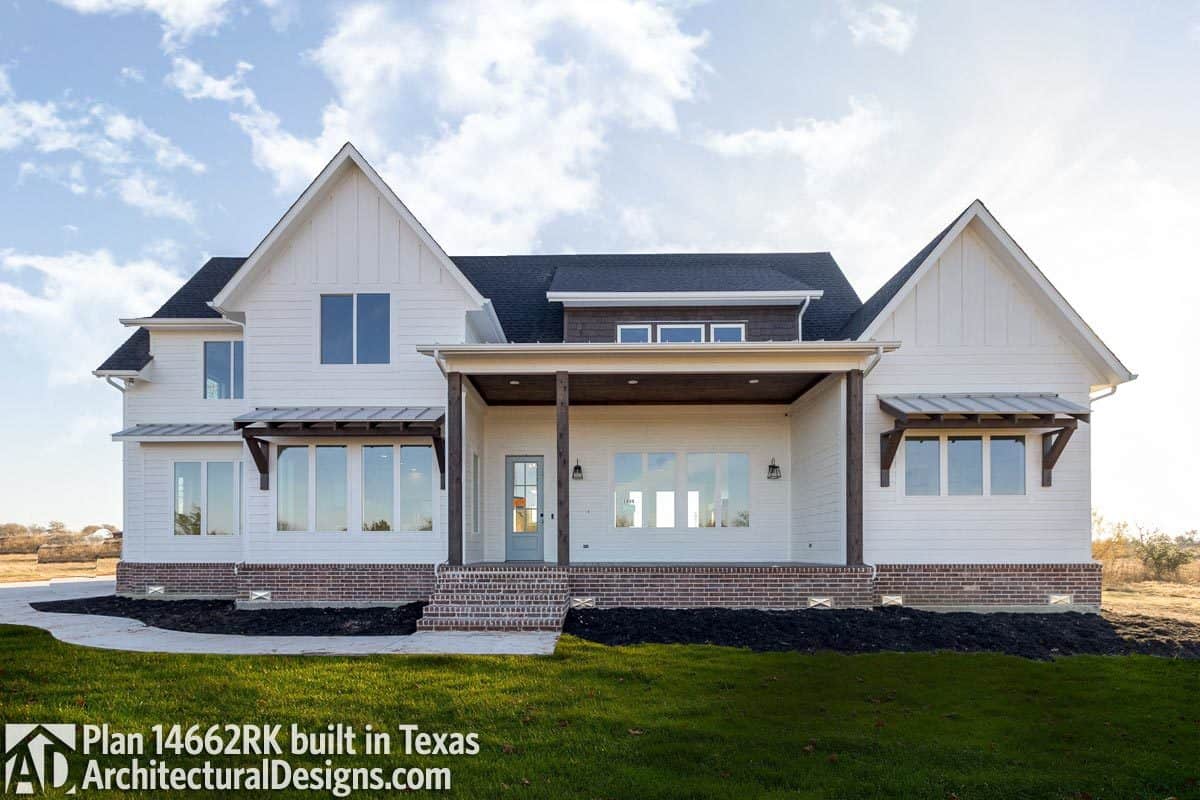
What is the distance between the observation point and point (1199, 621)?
1197 cm

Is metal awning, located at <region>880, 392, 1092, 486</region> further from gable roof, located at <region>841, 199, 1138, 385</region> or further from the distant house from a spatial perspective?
gable roof, located at <region>841, 199, 1138, 385</region>

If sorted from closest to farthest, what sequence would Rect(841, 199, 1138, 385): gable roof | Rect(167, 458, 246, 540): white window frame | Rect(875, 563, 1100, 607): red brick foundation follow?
Rect(875, 563, 1100, 607): red brick foundation < Rect(841, 199, 1138, 385): gable roof < Rect(167, 458, 246, 540): white window frame

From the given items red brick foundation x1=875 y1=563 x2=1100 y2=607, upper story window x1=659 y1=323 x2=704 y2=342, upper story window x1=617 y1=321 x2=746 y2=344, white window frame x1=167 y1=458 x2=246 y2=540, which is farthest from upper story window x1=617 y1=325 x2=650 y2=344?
white window frame x1=167 y1=458 x2=246 y2=540

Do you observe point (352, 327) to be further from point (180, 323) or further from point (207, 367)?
point (180, 323)

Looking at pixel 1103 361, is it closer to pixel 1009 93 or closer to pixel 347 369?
pixel 1009 93

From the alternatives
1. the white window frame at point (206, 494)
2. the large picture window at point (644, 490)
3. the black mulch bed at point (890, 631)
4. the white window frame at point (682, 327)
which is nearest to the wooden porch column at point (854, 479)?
the black mulch bed at point (890, 631)

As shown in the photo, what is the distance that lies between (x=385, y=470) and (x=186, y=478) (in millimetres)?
4804

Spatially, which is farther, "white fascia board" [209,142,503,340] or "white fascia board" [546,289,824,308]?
"white fascia board" [546,289,824,308]

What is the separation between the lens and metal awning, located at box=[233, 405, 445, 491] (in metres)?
12.5

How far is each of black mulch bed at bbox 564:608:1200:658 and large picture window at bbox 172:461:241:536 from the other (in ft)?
25.5

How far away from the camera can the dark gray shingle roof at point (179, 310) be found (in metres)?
15.4

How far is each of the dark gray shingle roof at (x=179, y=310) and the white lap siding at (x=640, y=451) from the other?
21.5 feet

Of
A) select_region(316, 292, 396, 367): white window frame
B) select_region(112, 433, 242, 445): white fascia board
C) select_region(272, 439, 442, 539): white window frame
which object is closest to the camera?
select_region(272, 439, 442, 539): white window frame

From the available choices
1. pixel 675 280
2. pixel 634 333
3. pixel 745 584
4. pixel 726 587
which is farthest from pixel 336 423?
pixel 675 280
